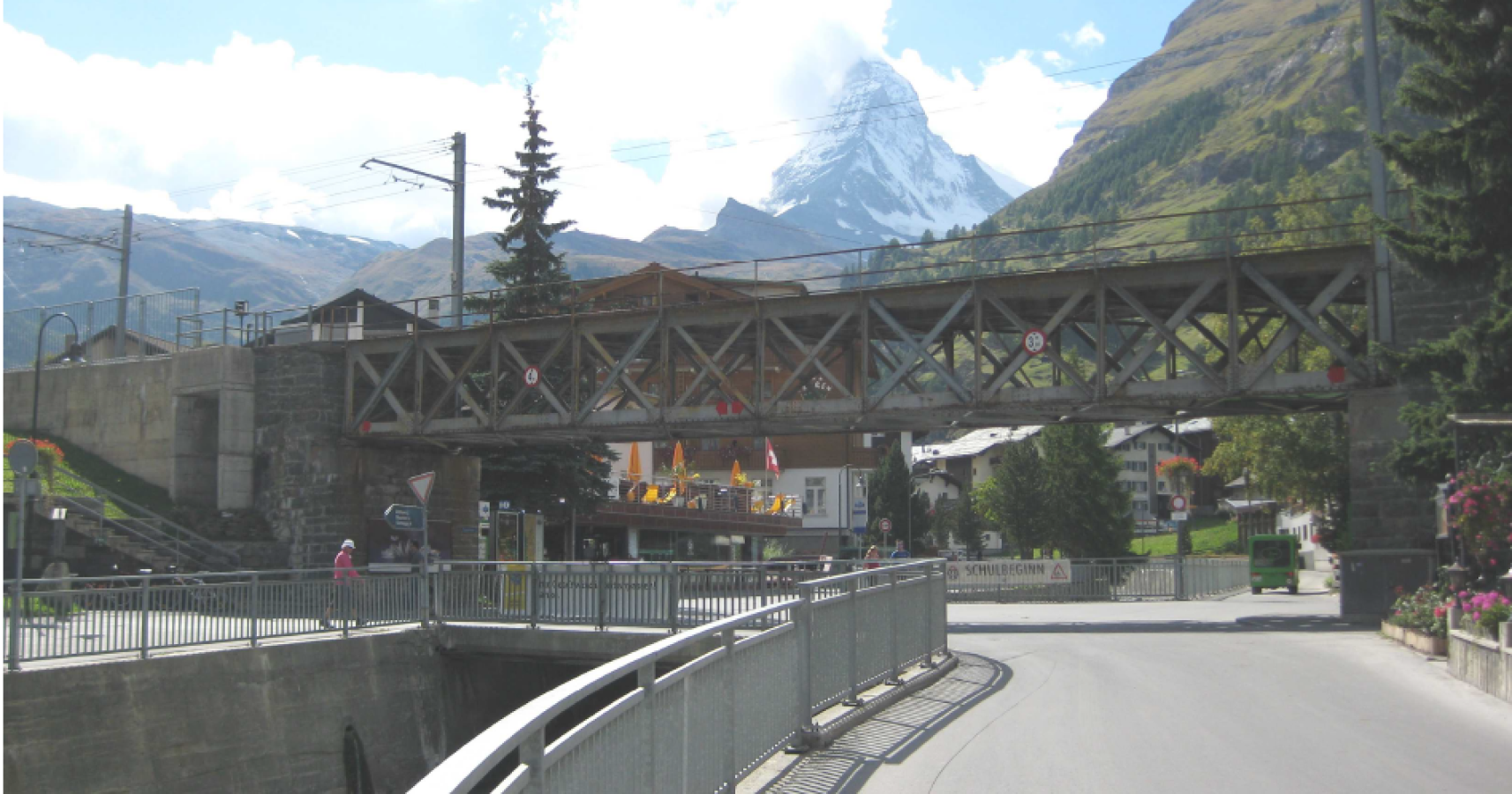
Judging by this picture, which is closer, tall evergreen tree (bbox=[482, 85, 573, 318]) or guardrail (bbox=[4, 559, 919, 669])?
guardrail (bbox=[4, 559, 919, 669])

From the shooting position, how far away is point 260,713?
18.5 meters

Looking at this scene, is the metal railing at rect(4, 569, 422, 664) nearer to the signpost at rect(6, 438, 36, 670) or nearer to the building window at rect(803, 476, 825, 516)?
the signpost at rect(6, 438, 36, 670)

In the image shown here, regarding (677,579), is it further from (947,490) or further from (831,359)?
(947,490)

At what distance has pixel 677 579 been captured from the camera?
802 inches

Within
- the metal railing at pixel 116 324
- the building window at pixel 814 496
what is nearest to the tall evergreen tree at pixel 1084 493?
the building window at pixel 814 496

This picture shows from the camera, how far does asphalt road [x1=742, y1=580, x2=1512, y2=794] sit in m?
9.28

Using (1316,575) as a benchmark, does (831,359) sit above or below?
above

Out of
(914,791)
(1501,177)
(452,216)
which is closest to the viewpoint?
(914,791)

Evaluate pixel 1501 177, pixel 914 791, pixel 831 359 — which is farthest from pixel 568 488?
pixel 914 791

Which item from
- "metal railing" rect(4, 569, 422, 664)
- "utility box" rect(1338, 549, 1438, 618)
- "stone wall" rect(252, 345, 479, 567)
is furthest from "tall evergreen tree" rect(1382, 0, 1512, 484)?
"stone wall" rect(252, 345, 479, 567)

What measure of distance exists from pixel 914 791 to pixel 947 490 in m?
120

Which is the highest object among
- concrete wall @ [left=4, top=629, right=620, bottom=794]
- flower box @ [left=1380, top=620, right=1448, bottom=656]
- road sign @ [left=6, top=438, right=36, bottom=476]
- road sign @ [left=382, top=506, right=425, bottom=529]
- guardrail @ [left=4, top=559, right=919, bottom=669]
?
road sign @ [left=6, top=438, right=36, bottom=476]

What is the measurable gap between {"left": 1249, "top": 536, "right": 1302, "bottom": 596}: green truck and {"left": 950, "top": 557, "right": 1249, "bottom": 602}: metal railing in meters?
9.40

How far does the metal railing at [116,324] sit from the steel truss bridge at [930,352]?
34.9 feet
